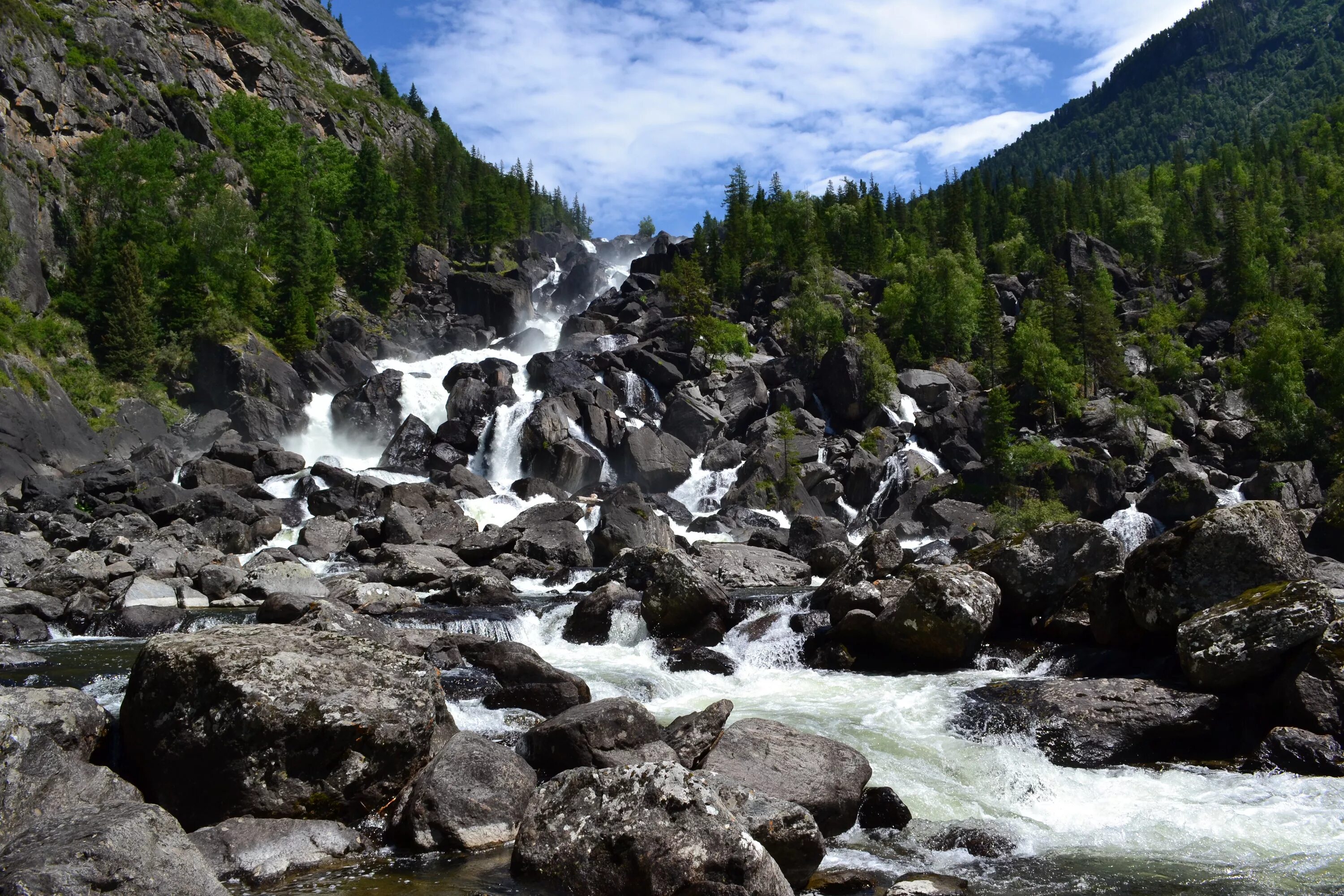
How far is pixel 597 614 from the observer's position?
79.9ft

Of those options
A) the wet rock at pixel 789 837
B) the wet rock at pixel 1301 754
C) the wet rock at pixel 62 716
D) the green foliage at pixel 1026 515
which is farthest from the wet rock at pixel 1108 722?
the green foliage at pixel 1026 515

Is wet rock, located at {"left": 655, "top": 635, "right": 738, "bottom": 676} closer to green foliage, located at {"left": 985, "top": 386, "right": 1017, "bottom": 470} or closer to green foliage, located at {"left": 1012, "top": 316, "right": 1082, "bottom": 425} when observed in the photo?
green foliage, located at {"left": 985, "top": 386, "right": 1017, "bottom": 470}

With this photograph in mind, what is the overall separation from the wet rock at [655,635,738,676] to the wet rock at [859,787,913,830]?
29.7 feet

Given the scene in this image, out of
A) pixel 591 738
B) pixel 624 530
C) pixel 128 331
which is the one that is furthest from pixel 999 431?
pixel 128 331

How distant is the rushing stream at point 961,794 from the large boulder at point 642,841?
596 millimetres

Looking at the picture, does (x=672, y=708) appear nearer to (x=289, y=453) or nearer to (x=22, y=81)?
(x=289, y=453)

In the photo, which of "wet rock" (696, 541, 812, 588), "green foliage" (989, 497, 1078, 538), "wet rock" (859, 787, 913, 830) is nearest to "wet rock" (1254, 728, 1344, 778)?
"wet rock" (859, 787, 913, 830)

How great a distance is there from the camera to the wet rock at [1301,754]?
12789mm

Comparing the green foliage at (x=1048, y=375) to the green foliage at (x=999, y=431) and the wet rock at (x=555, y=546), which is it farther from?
the wet rock at (x=555, y=546)

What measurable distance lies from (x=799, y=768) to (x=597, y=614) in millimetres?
13027

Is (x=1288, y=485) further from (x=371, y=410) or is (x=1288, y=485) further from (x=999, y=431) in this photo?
(x=371, y=410)

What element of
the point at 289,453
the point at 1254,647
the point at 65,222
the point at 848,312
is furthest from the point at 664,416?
the point at 1254,647

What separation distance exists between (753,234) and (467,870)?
105 meters

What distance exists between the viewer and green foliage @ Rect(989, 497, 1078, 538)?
1982 inches
